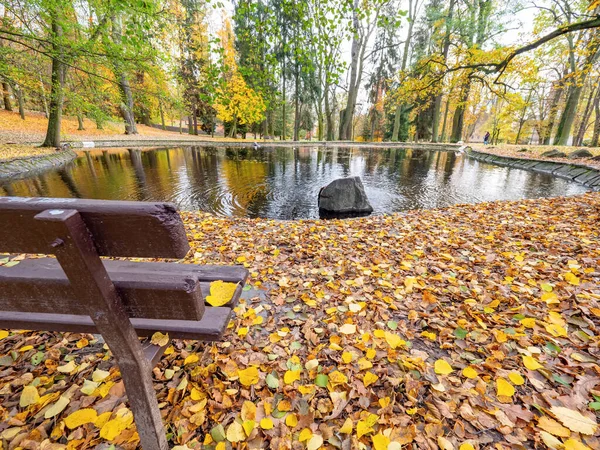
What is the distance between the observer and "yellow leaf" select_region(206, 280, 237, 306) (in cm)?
165

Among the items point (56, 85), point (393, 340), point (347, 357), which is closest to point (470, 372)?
point (393, 340)

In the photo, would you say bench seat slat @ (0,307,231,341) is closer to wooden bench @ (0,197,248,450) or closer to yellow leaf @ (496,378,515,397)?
wooden bench @ (0,197,248,450)

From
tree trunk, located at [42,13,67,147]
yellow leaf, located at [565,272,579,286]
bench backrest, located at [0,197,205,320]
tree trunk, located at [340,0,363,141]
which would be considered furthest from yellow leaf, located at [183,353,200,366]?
tree trunk, located at [340,0,363,141]

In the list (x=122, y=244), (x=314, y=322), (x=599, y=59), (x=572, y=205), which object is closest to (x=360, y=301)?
(x=314, y=322)

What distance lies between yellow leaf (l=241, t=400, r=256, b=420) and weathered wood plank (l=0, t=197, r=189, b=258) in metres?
1.12

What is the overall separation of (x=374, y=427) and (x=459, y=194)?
8.52 meters

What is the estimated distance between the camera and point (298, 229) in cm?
464

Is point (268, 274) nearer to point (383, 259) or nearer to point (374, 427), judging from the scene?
point (383, 259)

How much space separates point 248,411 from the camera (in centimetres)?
153

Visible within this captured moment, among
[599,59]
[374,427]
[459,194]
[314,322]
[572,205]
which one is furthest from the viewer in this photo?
[599,59]

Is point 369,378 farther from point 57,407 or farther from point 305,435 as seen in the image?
point 57,407

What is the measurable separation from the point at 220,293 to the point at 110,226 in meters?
0.92

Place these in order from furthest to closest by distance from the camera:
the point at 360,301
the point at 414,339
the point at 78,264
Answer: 1. the point at 360,301
2. the point at 414,339
3. the point at 78,264

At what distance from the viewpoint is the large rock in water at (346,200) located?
6.78 meters
